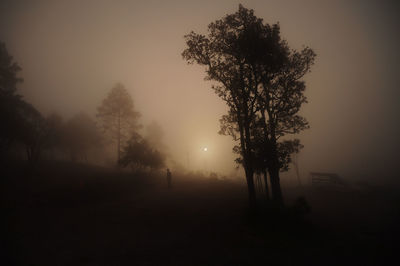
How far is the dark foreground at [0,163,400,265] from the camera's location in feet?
26.0

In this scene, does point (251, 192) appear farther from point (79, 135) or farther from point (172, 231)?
point (79, 135)

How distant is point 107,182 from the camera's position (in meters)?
20.7

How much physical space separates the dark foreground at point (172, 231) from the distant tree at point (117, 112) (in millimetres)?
16505

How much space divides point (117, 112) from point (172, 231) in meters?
28.8

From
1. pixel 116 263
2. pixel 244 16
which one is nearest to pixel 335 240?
pixel 116 263

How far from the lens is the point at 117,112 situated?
3456 centimetres

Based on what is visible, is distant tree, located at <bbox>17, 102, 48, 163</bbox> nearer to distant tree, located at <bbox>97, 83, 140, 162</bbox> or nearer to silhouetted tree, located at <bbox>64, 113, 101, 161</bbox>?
distant tree, located at <bbox>97, 83, 140, 162</bbox>

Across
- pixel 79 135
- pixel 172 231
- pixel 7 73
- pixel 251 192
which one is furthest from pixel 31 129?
pixel 251 192

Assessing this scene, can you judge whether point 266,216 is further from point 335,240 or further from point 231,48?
point 231,48

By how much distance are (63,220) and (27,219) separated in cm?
192

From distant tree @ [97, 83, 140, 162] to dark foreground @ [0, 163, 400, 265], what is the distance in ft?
54.2

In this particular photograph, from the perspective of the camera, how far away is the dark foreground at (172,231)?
7.91 meters

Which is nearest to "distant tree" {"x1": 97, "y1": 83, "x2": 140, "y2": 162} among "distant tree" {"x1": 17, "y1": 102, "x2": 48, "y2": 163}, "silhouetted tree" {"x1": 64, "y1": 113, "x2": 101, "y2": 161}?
"distant tree" {"x1": 17, "y1": 102, "x2": 48, "y2": 163}

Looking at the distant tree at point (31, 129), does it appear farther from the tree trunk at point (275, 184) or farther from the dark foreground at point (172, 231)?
the tree trunk at point (275, 184)
